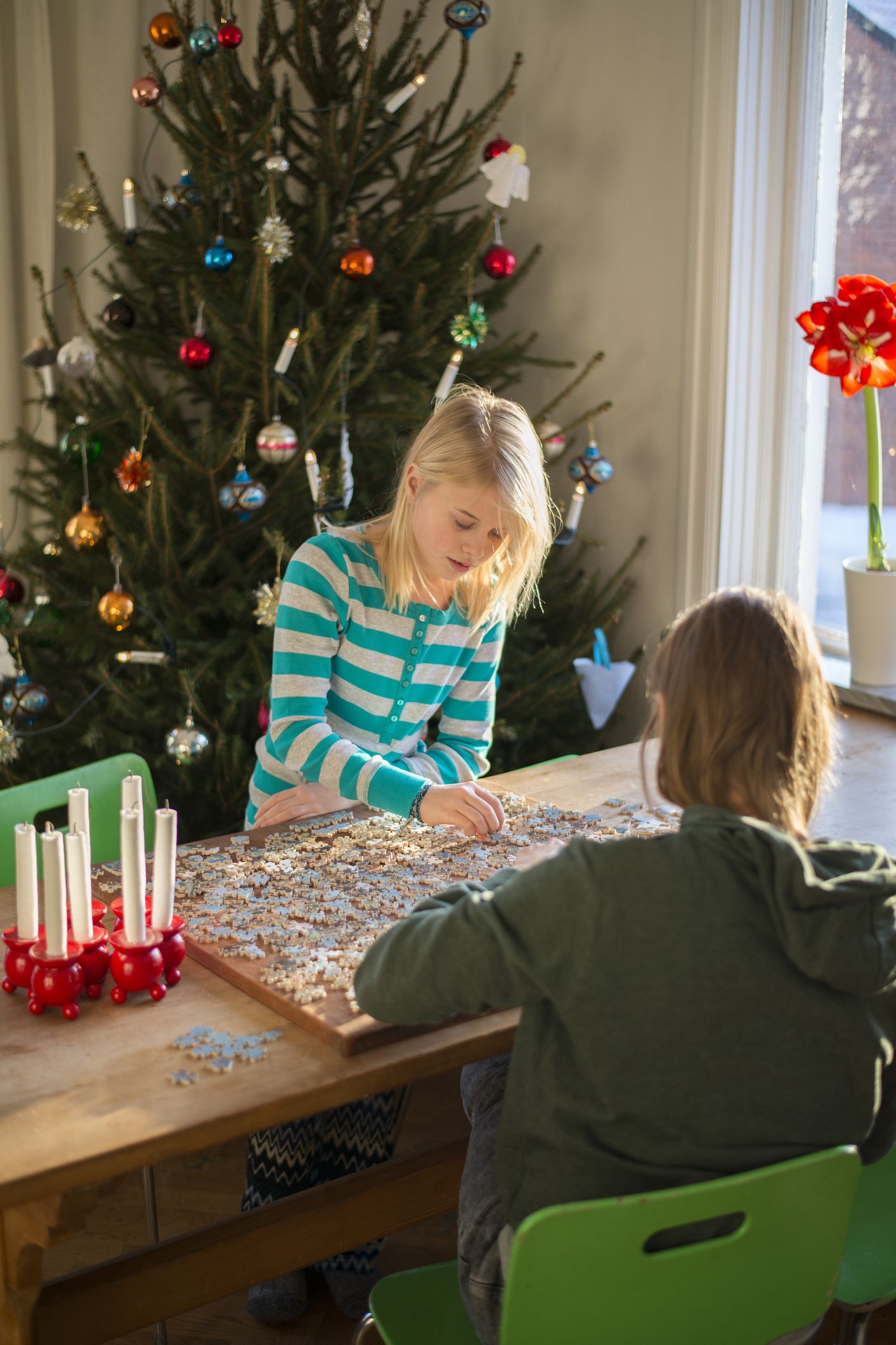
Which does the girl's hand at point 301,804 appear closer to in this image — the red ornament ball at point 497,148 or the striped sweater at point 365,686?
the striped sweater at point 365,686

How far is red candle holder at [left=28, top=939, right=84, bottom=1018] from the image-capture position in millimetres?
1272

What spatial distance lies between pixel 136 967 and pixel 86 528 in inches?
61.0

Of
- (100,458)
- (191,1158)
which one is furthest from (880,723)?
(100,458)

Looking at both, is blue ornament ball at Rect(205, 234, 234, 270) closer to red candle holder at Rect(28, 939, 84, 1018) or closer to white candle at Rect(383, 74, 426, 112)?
white candle at Rect(383, 74, 426, 112)

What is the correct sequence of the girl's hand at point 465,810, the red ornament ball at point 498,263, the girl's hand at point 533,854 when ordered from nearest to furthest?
the girl's hand at point 533,854
the girl's hand at point 465,810
the red ornament ball at point 498,263

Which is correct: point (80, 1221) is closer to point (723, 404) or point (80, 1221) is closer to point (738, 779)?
point (738, 779)

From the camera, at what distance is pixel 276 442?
258 cm

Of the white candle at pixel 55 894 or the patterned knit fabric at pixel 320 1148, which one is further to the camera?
the patterned knit fabric at pixel 320 1148

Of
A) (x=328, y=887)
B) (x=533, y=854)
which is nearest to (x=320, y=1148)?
(x=328, y=887)

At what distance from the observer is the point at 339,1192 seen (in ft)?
5.18

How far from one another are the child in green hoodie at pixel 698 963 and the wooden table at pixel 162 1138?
0.33 ft

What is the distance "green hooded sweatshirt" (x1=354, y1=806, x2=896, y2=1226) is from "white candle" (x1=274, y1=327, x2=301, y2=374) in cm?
164

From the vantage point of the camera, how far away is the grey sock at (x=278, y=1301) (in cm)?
197

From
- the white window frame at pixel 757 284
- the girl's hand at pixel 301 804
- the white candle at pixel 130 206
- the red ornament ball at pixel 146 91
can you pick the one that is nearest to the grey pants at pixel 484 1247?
the girl's hand at pixel 301 804
